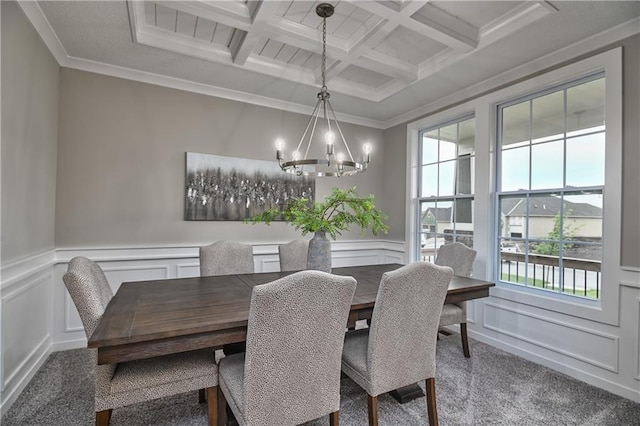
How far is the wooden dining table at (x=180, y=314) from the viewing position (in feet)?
4.41

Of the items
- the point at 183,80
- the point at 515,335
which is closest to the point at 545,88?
the point at 515,335

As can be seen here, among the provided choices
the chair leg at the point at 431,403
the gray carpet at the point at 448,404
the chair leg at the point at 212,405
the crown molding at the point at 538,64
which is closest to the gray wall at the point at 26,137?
the gray carpet at the point at 448,404

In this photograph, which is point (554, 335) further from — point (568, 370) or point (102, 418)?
point (102, 418)

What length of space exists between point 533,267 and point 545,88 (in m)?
1.61

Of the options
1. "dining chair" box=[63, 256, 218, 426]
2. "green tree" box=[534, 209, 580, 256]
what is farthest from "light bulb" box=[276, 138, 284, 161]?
"green tree" box=[534, 209, 580, 256]

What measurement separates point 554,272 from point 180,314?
2.98 m

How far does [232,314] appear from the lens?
1615 millimetres

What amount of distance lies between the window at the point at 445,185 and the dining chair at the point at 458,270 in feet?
1.67

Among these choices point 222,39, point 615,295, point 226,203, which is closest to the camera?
point 615,295

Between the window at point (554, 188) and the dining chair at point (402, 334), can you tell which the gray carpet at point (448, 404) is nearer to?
the dining chair at point (402, 334)

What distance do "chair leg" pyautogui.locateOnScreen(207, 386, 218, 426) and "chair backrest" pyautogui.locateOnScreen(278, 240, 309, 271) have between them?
143cm

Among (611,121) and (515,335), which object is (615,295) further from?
(611,121)

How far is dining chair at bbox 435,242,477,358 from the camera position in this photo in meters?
2.72

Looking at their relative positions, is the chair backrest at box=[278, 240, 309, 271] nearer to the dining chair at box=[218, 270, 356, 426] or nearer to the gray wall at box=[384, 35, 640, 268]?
the dining chair at box=[218, 270, 356, 426]
